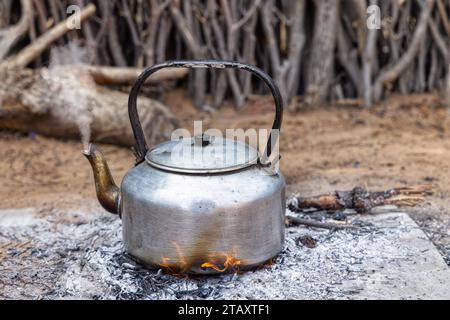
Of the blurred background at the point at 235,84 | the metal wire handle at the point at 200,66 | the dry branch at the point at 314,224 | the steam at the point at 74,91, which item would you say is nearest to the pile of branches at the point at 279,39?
the blurred background at the point at 235,84

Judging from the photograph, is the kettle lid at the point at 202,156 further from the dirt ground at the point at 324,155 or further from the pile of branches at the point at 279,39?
the pile of branches at the point at 279,39

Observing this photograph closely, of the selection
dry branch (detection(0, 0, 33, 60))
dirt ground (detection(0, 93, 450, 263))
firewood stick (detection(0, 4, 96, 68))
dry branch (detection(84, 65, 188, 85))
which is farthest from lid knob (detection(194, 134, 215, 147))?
dry branch (detection(0, 0, 33, 60))

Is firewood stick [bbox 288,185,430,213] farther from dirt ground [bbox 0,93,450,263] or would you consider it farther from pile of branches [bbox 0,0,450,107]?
pile of branches [bbox 0,0,450,107]

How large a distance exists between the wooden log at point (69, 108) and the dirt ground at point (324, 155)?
0.39 ft

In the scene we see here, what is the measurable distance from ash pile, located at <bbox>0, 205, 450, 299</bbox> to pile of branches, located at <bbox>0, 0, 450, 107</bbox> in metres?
2.46

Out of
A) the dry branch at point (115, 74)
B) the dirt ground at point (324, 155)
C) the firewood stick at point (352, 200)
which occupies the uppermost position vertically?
the dry branch at point (115, 74)

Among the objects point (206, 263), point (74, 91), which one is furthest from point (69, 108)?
point (206, 263)

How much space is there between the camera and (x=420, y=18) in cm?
541

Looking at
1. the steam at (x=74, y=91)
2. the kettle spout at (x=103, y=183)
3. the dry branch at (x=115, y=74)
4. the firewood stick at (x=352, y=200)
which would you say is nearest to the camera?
the kettle spout at (x=103, y=183)

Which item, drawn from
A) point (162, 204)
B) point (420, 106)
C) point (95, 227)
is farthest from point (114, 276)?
point (420, 106)

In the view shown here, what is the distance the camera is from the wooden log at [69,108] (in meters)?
4.39

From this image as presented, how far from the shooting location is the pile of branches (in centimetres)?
514

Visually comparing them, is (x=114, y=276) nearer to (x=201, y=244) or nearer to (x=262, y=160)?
(x=201, y=244)

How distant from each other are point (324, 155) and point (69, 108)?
73.2 inches
